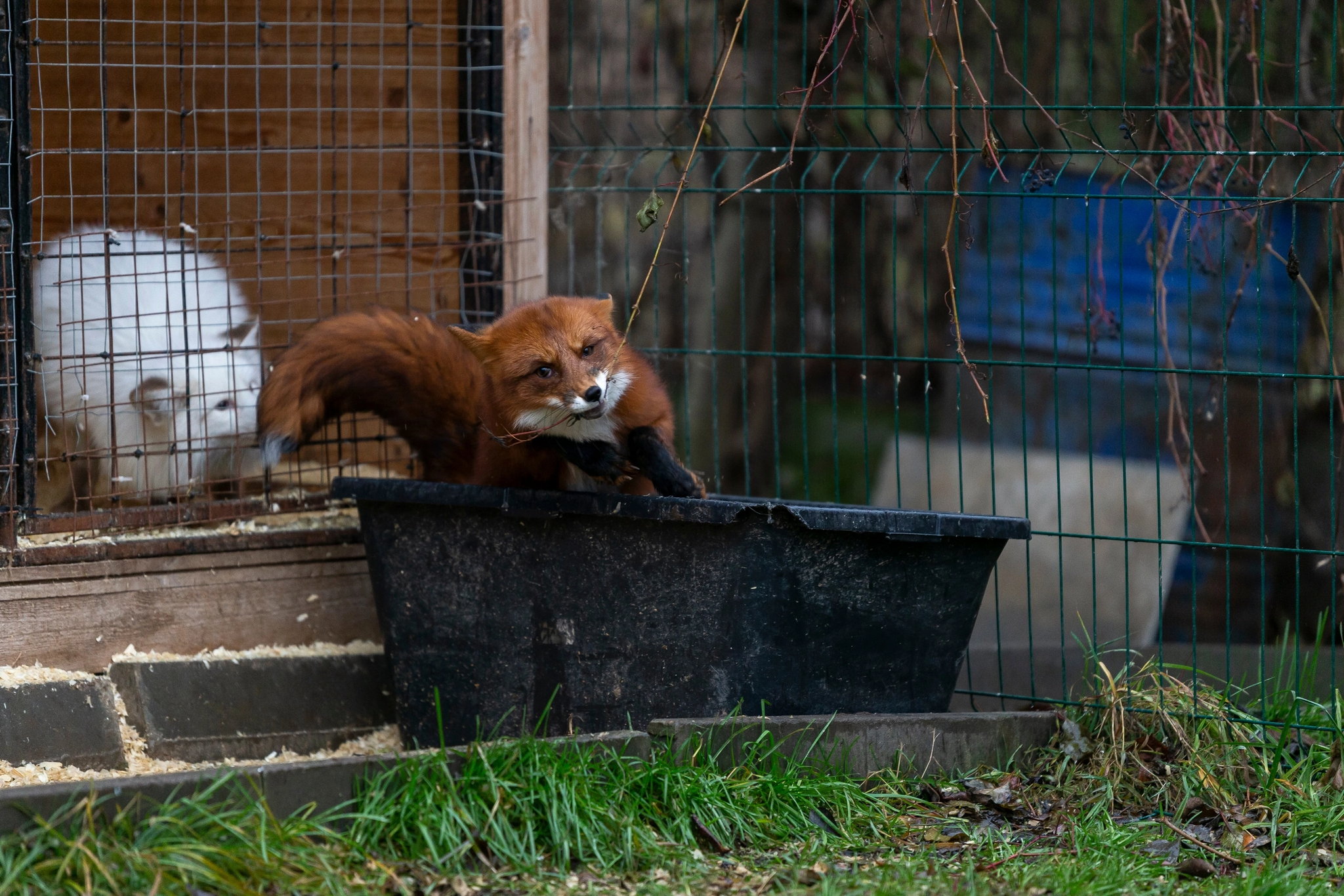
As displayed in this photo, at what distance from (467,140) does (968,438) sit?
175 inches

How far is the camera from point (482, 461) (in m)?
3.75

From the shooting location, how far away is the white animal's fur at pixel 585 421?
336 centimetres

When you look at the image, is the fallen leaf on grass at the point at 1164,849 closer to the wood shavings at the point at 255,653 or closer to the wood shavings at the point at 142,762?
the wood shavings at the point at 142,762

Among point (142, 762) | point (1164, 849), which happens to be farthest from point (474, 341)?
point (1164, 849)

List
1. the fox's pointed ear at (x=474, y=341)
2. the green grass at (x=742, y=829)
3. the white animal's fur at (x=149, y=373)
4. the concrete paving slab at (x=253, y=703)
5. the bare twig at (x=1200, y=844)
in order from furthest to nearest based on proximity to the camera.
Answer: the white animal's fur at (x=149, y=373)
the concrete paving slab at (x=253, y=703)
the fox's pointed ear at (x=474, y=341)
the bare twig at (x=1200, y=844)
the green grass at (x=742, y=829)

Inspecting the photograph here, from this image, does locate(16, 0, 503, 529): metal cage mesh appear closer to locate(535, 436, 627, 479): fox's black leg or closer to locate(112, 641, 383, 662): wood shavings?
locate(112, 641, 383, 662): wood shavings

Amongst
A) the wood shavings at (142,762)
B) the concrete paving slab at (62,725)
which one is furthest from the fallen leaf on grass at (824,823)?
the concrete paving slab at (62,725)

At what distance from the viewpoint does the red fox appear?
3.37 m

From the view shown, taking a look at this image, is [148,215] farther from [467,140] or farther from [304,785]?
[304,785]

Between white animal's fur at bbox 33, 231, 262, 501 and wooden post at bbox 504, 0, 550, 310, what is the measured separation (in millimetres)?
968

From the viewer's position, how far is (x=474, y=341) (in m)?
3.44

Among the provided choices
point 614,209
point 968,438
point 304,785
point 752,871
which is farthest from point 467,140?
point 968,438

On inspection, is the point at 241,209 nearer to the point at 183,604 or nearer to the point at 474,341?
the point at 183,604

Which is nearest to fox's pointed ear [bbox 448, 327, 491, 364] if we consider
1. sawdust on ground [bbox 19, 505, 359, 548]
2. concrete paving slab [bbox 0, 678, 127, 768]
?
sawdust on ground [bbox 19, 505, 359, 548]
